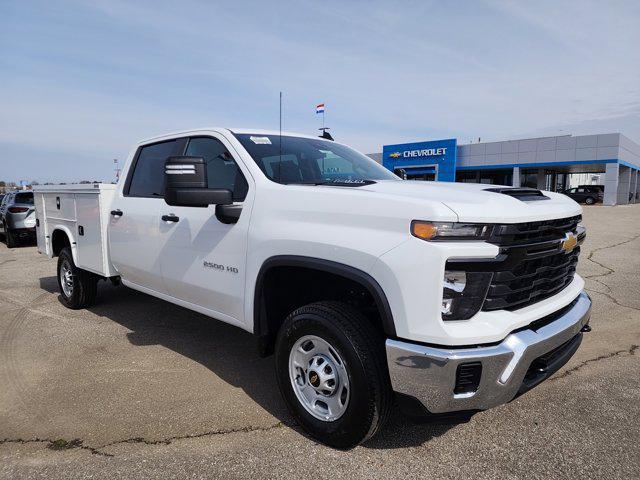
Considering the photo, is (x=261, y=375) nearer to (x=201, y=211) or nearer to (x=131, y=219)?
(x=201, y=211)

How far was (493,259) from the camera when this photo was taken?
7.30 feet

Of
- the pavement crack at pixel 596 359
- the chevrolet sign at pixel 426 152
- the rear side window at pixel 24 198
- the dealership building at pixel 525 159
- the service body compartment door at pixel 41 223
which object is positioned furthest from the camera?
the chevrolet sign at pixel 426 152

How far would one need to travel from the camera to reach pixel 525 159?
114ft

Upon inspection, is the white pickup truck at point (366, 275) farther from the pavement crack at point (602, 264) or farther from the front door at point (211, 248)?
the pavement crack at point (602, 264)

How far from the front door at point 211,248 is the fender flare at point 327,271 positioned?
0.59ft

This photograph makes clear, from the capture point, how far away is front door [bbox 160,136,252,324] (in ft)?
10.4

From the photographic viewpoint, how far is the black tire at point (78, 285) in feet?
18.1

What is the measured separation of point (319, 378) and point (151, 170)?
2758 millimetres

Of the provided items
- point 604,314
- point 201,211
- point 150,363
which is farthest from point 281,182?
point 604,314

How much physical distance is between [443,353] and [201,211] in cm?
209

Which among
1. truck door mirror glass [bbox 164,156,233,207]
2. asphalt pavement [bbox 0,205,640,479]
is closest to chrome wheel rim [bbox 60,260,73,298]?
asphalt pavement [bbox 0,205,640,479]

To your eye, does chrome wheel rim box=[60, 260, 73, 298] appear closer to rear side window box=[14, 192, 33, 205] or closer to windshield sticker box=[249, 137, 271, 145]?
windshield sticker box=[249, 137, 271, 145]

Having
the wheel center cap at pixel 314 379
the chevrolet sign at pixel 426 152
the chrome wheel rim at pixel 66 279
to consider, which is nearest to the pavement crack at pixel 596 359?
A: the wheel center cap at pixel 314 379

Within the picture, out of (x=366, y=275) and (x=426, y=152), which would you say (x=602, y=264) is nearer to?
(x=366, y=275)
